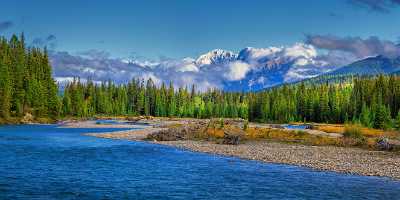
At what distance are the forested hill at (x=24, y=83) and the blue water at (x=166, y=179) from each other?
7913cm

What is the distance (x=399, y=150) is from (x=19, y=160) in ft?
140

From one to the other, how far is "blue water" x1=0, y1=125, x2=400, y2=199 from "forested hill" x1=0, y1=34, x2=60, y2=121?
79.1 metres

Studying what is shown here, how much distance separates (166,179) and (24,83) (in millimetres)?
107934

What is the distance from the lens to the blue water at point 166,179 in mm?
28922

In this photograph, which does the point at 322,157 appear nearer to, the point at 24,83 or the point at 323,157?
the point at 323,157

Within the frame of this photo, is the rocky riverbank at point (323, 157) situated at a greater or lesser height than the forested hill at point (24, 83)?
lesser

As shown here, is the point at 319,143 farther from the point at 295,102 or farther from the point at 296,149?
the point at 295,102

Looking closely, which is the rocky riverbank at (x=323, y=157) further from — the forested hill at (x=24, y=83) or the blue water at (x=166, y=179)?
the forested hill at (x=24, y=83)

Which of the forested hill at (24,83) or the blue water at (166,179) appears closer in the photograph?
the blue water at (166,179)

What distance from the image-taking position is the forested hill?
4798 inches

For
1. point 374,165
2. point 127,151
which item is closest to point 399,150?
point 374,165

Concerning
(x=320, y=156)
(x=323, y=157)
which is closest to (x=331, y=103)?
(x=320, y=156)

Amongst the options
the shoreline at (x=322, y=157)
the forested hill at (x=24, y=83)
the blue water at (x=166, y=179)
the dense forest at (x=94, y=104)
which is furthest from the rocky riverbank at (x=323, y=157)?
the forested hill at (x=24, y=83)

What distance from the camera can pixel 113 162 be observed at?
4428 centimetres
